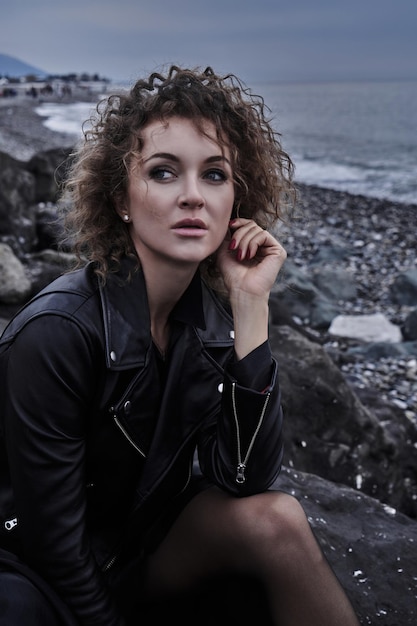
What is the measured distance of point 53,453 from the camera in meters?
1.92

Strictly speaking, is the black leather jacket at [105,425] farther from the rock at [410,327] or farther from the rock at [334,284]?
the rock at [334,284]

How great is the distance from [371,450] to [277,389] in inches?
94.6

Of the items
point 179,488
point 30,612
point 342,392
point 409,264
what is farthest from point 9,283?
point 409,264

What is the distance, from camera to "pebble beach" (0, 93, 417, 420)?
7201mm

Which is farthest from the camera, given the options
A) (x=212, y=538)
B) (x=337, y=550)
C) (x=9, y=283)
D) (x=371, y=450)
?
(x=9, y=283)

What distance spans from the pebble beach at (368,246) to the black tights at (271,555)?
55.2 inches

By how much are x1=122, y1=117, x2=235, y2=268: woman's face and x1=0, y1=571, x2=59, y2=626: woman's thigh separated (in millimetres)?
1113

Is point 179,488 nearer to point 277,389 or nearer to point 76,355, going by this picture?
point 277,389

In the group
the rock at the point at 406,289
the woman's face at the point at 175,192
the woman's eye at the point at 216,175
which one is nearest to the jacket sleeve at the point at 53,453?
the woman's face at the point at 175,192

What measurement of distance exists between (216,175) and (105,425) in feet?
3.22

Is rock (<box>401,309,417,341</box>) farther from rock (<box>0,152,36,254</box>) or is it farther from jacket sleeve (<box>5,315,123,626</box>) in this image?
jacket sleeve (<box>5,315,123,626</box>)

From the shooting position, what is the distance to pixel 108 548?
2240 mm

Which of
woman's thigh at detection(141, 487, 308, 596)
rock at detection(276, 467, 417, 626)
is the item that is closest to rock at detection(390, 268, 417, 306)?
rock at detection(276, 467, 417, 626)

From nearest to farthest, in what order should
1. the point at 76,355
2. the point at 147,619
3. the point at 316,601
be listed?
the point at 76,355 < the point at 316,601 < the point at 147,619
